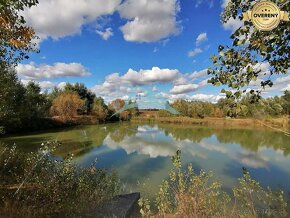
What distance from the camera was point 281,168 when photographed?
15977 millimetres

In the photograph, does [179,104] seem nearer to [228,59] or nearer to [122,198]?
[122,198]

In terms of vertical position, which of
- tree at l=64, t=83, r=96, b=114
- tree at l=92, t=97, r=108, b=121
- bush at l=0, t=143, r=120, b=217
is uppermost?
tree at l=64, t=83, r=96, b=114

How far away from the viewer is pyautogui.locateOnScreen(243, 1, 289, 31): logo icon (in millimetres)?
1646

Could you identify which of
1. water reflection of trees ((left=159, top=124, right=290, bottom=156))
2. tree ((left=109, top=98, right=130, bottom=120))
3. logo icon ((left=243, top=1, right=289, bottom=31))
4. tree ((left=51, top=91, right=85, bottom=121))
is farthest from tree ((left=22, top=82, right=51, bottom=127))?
logo icon ((left=243, top=1, right=289, bottom=31))

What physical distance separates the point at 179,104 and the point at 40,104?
36.7 m

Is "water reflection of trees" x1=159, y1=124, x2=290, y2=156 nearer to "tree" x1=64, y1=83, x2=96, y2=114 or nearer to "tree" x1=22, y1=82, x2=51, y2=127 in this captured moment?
"tree" x1=22, y1=82, x2=51, y2=127

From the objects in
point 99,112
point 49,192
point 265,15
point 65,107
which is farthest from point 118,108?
point 265,15

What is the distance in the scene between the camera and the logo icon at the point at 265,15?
165 centimetres

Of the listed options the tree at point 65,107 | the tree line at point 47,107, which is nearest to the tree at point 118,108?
the tree line at point 47,107

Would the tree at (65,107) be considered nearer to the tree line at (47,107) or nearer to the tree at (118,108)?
the tree line at (47,107)

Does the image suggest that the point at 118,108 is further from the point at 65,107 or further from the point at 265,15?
the point at 265,15

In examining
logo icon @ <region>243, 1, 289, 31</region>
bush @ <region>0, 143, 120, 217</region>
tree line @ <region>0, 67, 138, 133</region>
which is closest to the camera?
logo icon @ <region>243, 1, 289, 31</region>

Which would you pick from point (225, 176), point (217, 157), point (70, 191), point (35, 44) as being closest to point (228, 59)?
point (70, 191)

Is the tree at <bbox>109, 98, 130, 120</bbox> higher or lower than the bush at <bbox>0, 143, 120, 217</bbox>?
higher
